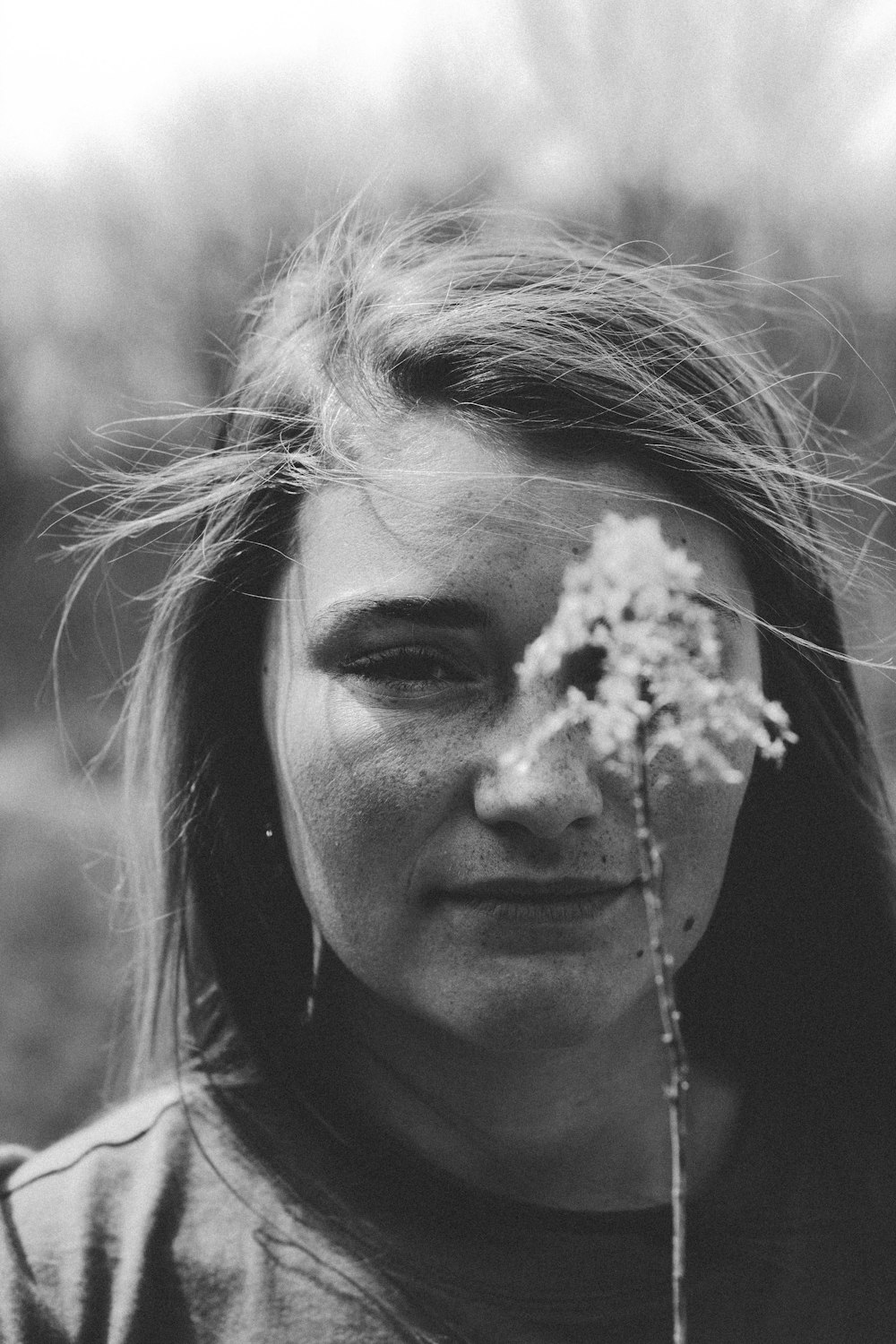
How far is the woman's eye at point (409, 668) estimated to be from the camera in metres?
1.25

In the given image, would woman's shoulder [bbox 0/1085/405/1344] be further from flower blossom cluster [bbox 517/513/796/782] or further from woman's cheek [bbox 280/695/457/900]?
flower blossom cluster [bbox 517/513/796/782]

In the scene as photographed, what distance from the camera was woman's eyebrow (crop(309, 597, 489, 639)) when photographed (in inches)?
47.7

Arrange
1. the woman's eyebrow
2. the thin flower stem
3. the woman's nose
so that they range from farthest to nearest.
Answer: the woman's eyebrow
the woman's nose
the thin flower stem

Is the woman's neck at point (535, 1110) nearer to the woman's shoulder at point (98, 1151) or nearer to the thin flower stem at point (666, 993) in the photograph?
the woman's shoulder at point (98, 1151)

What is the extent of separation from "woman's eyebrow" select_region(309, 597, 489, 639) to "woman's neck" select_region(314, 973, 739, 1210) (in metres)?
0.56

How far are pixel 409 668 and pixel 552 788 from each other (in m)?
0.25

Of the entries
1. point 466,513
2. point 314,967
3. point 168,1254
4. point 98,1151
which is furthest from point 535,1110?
point 466,513

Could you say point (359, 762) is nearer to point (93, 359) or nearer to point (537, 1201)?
point (537, 1201)

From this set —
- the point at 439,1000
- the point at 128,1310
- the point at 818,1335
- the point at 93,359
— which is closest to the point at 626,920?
the point at 439,1000

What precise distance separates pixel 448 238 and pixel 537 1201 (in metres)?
1.48

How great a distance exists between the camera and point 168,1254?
145cm

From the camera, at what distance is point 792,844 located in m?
1.65

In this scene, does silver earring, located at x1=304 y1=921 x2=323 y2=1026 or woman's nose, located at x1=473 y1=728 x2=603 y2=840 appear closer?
woman's nose, located at x1=473 y1=728 x2=603 y2=840

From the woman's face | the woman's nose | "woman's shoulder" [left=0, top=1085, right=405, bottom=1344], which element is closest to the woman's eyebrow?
the woman's face
